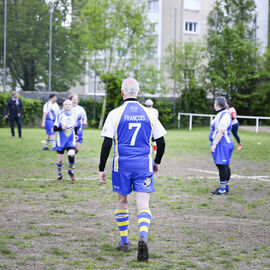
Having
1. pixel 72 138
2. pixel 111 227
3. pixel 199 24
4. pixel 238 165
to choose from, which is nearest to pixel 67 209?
pixel 111 227

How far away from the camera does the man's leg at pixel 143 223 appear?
202 inches

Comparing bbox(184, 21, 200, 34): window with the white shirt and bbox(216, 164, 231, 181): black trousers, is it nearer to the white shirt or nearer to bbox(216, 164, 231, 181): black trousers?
the white shirt

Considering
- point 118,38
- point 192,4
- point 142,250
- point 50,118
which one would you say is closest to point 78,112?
point 50,118

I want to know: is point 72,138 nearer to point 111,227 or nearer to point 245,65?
point 111,227

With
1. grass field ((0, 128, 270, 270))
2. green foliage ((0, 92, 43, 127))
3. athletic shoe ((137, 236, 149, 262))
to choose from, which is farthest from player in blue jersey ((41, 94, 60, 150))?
green foliage ((0, 92, 43, 127))

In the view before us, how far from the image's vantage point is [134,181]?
548 centimetres

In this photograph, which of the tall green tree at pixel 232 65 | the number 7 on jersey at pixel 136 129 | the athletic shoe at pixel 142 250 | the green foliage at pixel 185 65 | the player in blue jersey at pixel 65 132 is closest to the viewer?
the athletic shoe at pixel 142 250

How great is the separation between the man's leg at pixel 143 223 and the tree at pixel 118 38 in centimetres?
2944

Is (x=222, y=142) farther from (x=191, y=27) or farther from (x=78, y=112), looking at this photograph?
(x=191, y=27)

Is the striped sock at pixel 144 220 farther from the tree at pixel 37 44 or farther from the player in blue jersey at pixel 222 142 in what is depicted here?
the tree at pixel 37 44

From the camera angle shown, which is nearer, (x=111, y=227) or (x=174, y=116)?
(x=111, y=227)

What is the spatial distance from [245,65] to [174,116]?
666cm

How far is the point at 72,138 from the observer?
35.9ft

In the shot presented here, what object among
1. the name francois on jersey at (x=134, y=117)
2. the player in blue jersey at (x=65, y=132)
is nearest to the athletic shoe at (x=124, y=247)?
the name francois on jersey at (x=134, y=117)
